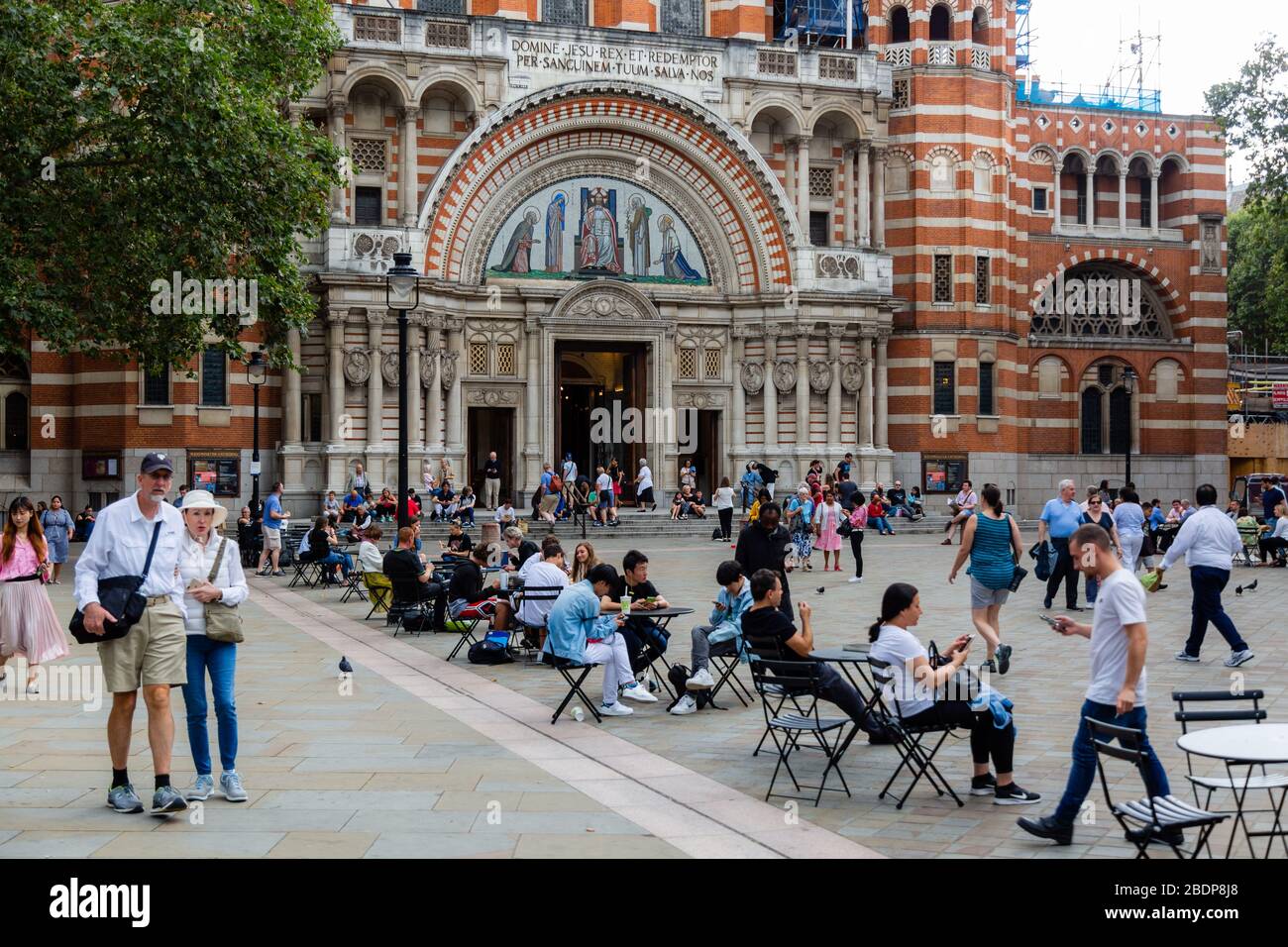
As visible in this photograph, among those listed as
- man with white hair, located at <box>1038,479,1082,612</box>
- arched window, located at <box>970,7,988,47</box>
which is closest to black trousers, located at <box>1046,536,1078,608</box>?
man with white hair, located at <box>1038,479,1082,612</box>

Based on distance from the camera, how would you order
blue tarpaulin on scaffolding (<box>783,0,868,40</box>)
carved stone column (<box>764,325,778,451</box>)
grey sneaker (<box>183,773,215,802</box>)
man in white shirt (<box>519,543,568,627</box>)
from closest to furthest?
1. grey sneaker (<box>183,773,215,802</box>)
2. man in white shirt (<box>519,543,568,627</box>)
3. carved stone column (<box>764,325,778,451</box>)
4. blue tarpaulin on scaffolding (<box>783,0,868,40</box>)

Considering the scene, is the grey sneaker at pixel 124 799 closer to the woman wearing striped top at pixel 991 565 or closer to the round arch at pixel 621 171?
the woman wearing striped top at pixel 991 565

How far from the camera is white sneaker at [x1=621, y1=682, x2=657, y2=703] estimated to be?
12.7 meters

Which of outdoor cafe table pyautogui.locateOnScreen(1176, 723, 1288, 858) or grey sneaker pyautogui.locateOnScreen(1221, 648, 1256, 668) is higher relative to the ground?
outdoor cafe table pyautogui.locateOnScreen(1176, 723, 1288, 858)

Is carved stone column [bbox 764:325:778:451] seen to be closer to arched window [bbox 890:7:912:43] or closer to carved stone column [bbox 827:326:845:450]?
carved stone column [bbox 827:326:845:450]

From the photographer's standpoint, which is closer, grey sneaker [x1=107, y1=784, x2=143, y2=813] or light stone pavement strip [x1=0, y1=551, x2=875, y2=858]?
light stone pavement strip [x1=0, y1=551, x2=875, y2=858]

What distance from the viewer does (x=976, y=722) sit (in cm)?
879

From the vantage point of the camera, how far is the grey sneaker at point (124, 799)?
8469 mm

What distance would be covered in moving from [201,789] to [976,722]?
4.88 m

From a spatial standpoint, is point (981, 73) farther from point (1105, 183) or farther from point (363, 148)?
point (363, 148)

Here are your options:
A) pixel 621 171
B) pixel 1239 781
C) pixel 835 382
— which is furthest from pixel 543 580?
pixel 621 171

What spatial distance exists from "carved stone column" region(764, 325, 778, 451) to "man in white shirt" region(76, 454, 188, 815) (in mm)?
32790

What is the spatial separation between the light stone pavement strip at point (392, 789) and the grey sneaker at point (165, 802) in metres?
0.08

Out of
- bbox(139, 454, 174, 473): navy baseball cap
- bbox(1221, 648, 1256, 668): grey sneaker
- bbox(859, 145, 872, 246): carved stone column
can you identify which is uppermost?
bbox(859, 145, 872, 246): carved stone column
